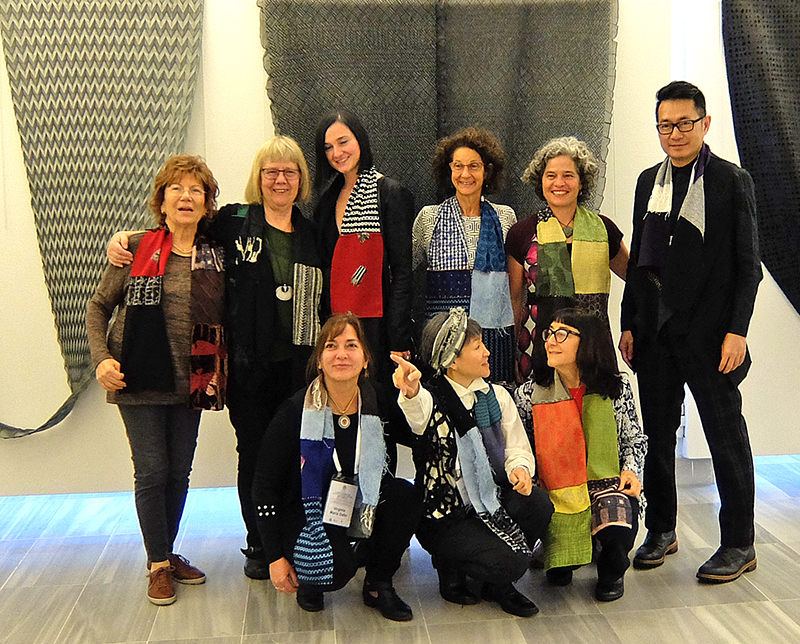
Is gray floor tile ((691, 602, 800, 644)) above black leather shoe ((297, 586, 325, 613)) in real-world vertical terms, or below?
below

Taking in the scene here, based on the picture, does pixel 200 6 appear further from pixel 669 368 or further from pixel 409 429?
pixel 669 368

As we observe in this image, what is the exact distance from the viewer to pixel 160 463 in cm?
246

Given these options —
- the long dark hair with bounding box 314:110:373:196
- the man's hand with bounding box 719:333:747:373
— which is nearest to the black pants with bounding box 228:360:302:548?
the long dark hair with bounding box 314:110:373:196

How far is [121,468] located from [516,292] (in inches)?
64.8

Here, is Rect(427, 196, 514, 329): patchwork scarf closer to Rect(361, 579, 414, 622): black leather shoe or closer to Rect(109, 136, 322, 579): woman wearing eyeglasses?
Rect(109, 136, 322, 579): woman wearing eyeglasses

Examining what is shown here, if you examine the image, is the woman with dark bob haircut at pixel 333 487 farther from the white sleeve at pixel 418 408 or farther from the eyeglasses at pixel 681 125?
the eyeglasses at pixel 681 125

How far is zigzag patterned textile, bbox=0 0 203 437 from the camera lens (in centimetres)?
298

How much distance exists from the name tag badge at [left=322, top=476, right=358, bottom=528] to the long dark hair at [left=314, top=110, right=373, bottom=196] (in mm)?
918

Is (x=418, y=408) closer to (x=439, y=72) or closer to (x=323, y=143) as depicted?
(x=323, y=143)

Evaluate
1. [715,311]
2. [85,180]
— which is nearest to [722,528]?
[715,311]

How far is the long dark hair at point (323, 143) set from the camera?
2564 millimetres

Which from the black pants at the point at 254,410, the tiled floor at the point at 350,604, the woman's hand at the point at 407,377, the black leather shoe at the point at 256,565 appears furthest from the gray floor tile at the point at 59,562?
the woman's hand at the point at 407,377

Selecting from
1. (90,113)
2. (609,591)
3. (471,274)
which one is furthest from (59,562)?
(609,591)

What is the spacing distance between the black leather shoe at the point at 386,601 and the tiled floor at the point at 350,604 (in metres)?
0.03
